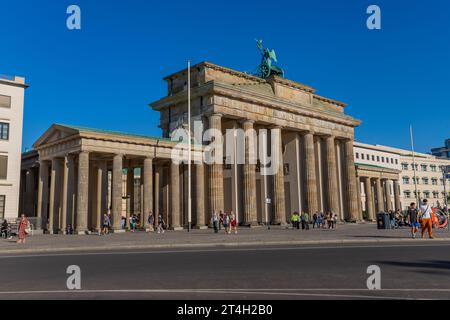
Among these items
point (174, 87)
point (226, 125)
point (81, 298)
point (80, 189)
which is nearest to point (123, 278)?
point (81, 298)

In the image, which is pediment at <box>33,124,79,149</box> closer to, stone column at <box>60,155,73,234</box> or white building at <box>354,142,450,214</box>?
stone column at <box>60,155,73,234</box>

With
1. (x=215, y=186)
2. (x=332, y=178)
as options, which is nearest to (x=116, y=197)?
(x=215, y=186)

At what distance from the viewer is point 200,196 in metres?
42.0

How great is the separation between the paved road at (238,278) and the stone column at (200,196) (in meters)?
27.5

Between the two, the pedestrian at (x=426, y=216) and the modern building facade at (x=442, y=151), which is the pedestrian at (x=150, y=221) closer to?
the pedestrian at (x=426, y=216)

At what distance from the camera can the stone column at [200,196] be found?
136ft

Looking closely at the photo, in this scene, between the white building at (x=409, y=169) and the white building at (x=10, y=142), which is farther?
the white building at (x=409, y=169)

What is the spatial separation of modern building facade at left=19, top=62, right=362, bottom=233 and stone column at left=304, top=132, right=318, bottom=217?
5.1 inches

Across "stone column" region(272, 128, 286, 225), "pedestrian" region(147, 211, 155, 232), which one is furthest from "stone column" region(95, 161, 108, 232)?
"stone column" region(272, 128, 286, 225)

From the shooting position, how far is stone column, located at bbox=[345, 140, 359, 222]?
193 feet

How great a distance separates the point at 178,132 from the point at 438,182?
98.4 metres

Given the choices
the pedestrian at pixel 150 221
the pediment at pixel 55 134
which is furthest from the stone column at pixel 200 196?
the pediment at pixel 55 134

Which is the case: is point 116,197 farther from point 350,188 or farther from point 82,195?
point 350,188
